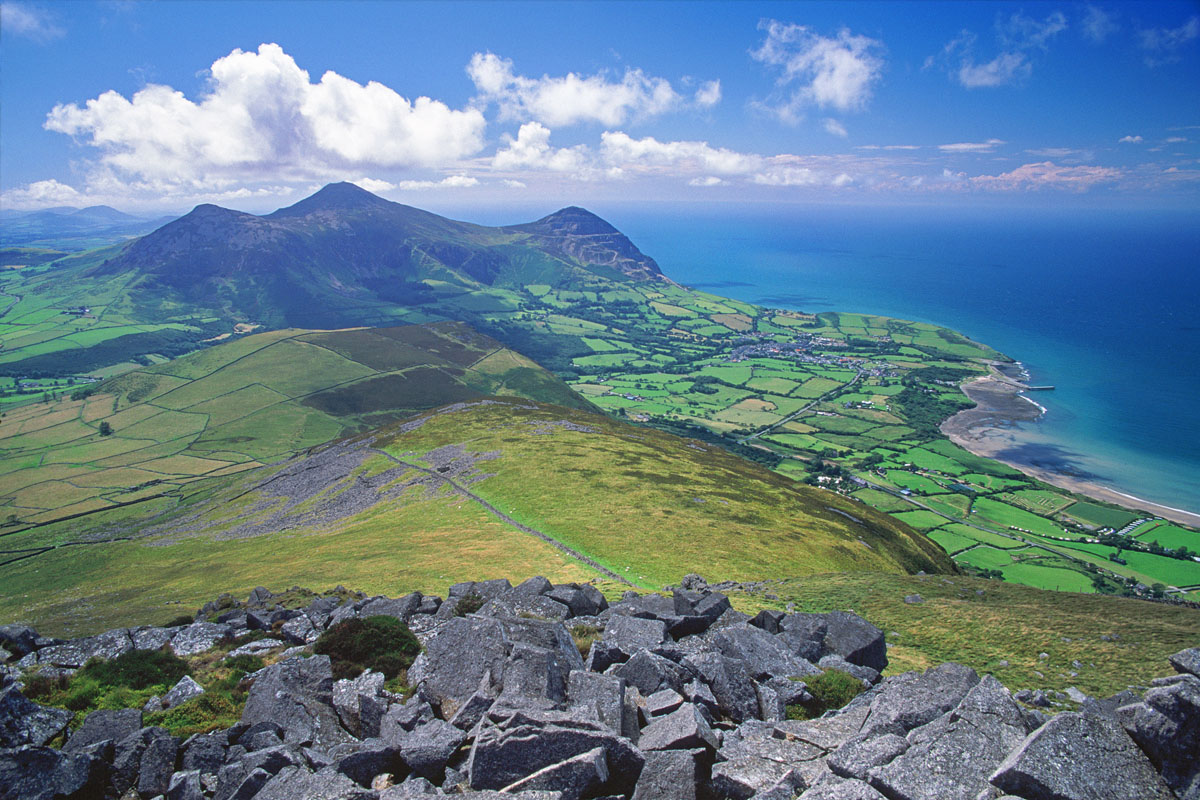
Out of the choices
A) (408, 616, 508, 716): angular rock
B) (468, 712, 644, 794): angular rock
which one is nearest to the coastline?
(408, 616, 508, 716): angular rock

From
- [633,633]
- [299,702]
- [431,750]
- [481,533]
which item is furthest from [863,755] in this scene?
[481,533]

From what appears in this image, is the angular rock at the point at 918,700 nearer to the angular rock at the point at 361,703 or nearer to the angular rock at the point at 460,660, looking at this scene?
the angular rock at the point at 460,660

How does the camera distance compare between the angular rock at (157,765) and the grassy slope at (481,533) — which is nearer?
the angular rock at (157,765)

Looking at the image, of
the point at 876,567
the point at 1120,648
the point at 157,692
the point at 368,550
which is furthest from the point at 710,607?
the point at 368,550

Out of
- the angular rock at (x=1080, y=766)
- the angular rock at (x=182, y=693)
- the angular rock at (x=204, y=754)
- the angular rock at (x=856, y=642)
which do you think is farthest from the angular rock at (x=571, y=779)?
the angular rock at (x=856, y=642)

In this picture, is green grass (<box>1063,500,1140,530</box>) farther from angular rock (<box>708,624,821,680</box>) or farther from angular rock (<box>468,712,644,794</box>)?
angular rock (<box>468,712,644,794</box>)

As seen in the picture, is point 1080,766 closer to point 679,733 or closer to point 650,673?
point 679,733
